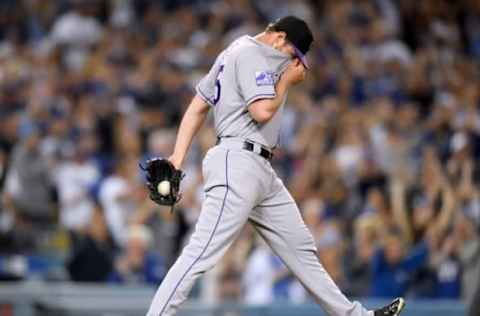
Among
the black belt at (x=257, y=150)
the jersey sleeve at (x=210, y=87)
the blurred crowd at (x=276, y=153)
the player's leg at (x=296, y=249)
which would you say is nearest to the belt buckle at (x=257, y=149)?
the black belt at (x=257, y=150)

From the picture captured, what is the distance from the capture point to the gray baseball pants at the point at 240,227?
246 inches

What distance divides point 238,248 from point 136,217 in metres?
1.12

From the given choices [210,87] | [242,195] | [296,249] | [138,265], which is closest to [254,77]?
[210,87]

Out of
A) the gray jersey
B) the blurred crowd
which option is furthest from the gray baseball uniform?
the blurred crowd

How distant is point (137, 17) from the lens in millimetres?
16609

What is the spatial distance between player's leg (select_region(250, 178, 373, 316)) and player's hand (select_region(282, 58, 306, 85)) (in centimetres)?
54

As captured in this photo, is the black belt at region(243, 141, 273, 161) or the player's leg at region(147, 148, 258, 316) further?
the black belt at region(243, 141, 273, 161)

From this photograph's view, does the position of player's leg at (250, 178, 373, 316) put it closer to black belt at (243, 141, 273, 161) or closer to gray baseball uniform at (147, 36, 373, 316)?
gray baseball uniform at (147, 36, 373, 316)

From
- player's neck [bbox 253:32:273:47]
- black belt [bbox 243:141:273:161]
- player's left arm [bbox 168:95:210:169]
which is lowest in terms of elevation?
black belt [bbox 243:141:273:161]

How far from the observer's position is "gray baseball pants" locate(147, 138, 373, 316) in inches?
246

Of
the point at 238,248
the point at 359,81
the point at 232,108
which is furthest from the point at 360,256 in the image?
the point at 232,108

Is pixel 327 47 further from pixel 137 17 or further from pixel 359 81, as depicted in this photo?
pixel 137 17

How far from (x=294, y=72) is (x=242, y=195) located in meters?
0.66

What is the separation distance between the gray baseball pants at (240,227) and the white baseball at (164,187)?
0.63 ft
